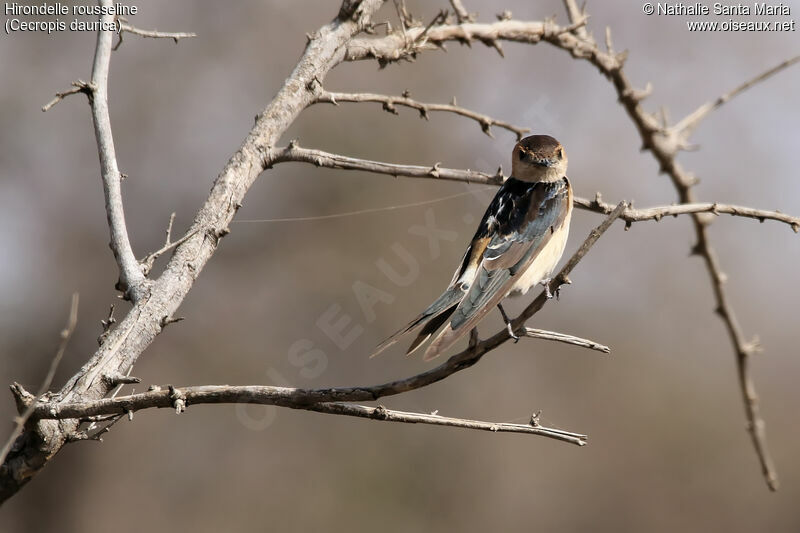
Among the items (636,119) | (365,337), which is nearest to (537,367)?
(365,337)

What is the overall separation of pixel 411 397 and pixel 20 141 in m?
5.10

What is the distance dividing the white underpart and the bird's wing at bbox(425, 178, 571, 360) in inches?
1.3

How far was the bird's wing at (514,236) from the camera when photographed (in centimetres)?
313

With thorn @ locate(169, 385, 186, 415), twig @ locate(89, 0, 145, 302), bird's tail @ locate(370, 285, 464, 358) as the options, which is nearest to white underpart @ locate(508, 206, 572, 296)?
bird's tail @ locate(370, 285, 464, 358)

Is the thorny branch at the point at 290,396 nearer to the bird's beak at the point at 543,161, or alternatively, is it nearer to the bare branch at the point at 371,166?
the bare branch at the point at 371,166

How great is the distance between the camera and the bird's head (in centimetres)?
382

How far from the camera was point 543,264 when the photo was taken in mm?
3652

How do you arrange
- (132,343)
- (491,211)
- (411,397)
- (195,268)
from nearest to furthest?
(132,343) → (195,268) → (491,211) → (411,397)

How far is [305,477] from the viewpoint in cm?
852

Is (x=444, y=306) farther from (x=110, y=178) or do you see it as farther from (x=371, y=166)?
(x=110, y=178)

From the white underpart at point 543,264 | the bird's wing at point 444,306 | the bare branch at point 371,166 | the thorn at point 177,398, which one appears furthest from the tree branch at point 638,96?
the thorn at point 177,398

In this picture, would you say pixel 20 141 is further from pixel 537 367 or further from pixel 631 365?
pixel 631 365

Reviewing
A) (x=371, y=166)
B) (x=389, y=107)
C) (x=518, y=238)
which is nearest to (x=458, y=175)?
(x=371, y=166)

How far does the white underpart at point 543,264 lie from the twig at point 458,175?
1.92 feet
